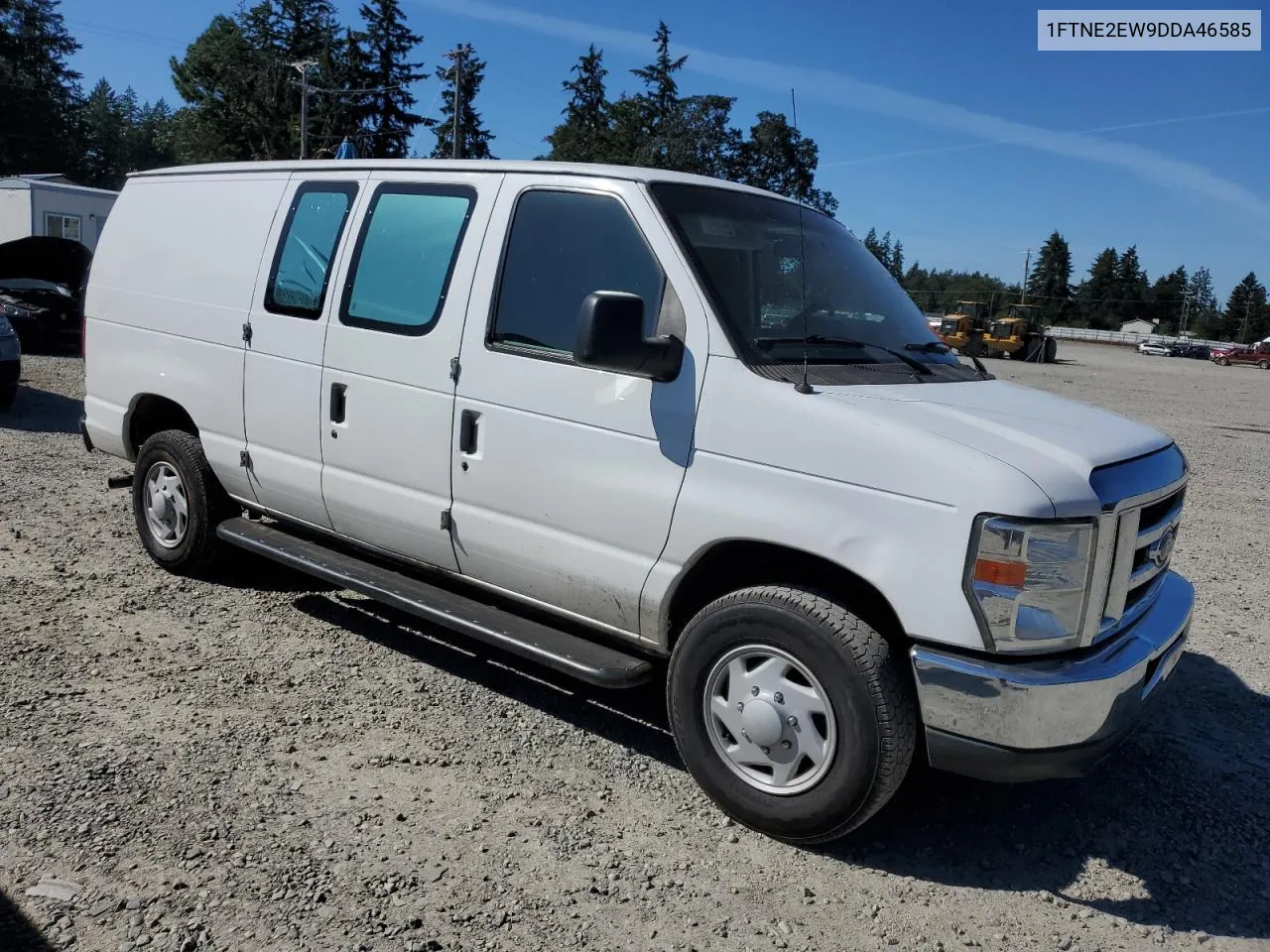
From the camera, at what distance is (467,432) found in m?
4.19

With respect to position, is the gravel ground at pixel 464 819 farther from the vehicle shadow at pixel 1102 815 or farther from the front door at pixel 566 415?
the front door at pixel 566 415

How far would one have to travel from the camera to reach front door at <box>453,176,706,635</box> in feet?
12.1

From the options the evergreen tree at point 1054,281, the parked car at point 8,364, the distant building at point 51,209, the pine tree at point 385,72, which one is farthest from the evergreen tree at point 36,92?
the evergreen tree at point 1054,281

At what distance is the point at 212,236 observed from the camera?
547 cm

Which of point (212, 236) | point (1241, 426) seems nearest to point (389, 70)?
point (1241, 426)

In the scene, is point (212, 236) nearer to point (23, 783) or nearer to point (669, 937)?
point (23, 783)

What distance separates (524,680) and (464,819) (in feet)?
4.12

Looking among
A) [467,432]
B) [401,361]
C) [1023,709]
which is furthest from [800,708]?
[401,361]

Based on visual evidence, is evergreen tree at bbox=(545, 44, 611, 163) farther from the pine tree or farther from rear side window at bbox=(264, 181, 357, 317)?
rear side window at bbox=(264, 181, 357, 317)

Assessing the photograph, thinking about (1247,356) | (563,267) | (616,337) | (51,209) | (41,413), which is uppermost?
(51,209)

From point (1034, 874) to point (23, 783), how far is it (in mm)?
3509

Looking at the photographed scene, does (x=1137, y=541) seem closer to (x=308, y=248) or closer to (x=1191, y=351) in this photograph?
(x=308, y=248)

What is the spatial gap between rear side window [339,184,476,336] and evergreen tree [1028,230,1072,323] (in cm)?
14821

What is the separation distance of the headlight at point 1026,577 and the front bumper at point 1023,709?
0.10 meters
